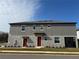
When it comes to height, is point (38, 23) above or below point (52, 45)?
above

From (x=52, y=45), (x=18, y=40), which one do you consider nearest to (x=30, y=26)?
A: (x=18, y=40)

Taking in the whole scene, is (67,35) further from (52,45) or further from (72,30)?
(52,45)

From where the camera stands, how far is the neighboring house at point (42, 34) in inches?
1357

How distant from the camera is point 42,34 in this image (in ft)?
114

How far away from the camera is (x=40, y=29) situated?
116 feet

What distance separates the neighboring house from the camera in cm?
3447

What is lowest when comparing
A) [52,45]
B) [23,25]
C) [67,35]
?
[52,45]

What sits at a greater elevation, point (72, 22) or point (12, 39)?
point (72, 22)

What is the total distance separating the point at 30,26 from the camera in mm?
35531

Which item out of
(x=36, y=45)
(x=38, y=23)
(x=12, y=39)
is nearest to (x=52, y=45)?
(x=36, y=45)

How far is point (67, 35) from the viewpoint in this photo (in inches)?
1357

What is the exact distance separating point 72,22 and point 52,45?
6548 mm

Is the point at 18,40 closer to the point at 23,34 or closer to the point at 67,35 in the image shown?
the point at 23,34

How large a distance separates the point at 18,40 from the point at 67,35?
10859 mm
